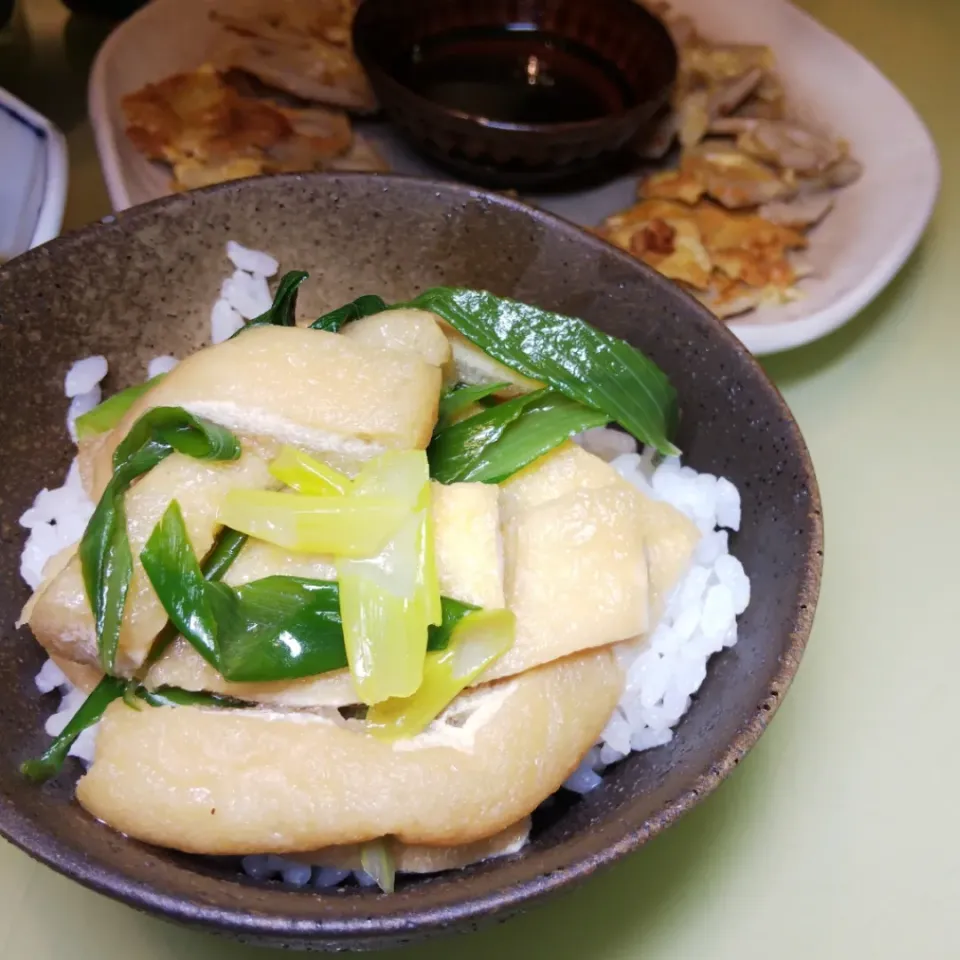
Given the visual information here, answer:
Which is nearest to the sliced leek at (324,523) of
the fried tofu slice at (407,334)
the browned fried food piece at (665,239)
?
the fried tofu slice at (407,334)

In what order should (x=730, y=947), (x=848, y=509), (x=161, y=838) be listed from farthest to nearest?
1. (x=848, y=509)
2. (x=730, y=947)
3. (x=161, y=838)

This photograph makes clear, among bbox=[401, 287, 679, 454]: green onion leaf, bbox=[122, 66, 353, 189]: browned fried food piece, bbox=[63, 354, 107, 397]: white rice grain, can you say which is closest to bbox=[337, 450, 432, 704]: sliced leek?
bbox=[401, 287, 679, 454]: green onion leaf

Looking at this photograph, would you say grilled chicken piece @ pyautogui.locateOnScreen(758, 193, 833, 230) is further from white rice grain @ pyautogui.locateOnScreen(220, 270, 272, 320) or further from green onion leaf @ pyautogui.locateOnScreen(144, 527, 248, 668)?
green onion leaf @ pyautogui.locateOnScreen(144, 527, 248, 668)

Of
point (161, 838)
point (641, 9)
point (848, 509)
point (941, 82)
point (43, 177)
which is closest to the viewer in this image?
point (161, 838)

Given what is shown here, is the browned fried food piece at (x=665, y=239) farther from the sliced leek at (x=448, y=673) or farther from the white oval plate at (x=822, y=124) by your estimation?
the sliced leek at (x=448, y=673)

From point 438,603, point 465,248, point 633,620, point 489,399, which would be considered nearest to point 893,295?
point 465,248

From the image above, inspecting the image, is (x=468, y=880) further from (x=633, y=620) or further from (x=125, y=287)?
(x=125, y=287)

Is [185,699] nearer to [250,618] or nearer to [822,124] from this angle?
[250,618]
